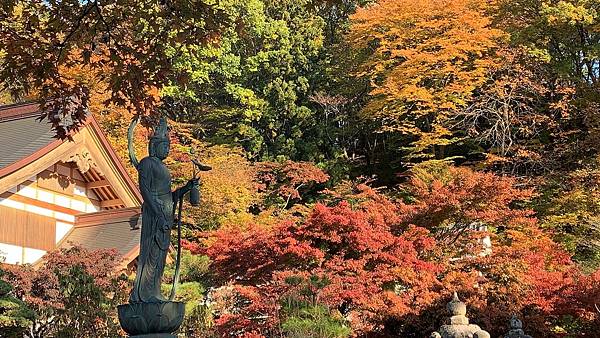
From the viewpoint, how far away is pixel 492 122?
19125 millimetres

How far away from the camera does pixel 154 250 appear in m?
5.33

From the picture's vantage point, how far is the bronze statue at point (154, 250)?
16.7 ft

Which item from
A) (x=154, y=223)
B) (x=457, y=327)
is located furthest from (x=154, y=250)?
(x=457, y=327)

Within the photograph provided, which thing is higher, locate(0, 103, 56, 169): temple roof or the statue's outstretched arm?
locate(0, 103, 56, 169): temple roof

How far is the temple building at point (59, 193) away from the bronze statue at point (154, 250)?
23.0 ft

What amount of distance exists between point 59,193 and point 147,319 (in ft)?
29.4

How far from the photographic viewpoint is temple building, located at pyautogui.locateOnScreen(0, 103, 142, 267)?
11.9 meters

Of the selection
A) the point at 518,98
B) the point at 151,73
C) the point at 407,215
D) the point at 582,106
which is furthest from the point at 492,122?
the point at 151,73

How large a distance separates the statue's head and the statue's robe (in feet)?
0.43

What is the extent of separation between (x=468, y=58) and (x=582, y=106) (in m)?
3.75

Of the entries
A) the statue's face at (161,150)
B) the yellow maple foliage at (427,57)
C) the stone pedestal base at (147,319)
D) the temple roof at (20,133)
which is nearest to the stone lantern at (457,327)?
the stone pedestal base at (147,319)

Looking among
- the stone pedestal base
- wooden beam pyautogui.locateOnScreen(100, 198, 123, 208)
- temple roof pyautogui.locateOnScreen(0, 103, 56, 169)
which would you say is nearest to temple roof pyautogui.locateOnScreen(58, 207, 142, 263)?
wooden beam pyautogui.locateOnScreen(100, 198, 123, 208)

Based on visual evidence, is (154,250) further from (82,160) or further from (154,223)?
Answer: (82,160)

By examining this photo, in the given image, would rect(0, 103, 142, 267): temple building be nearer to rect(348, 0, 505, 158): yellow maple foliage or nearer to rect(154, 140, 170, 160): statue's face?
rect(154, 140, 170, 160): statue's face
